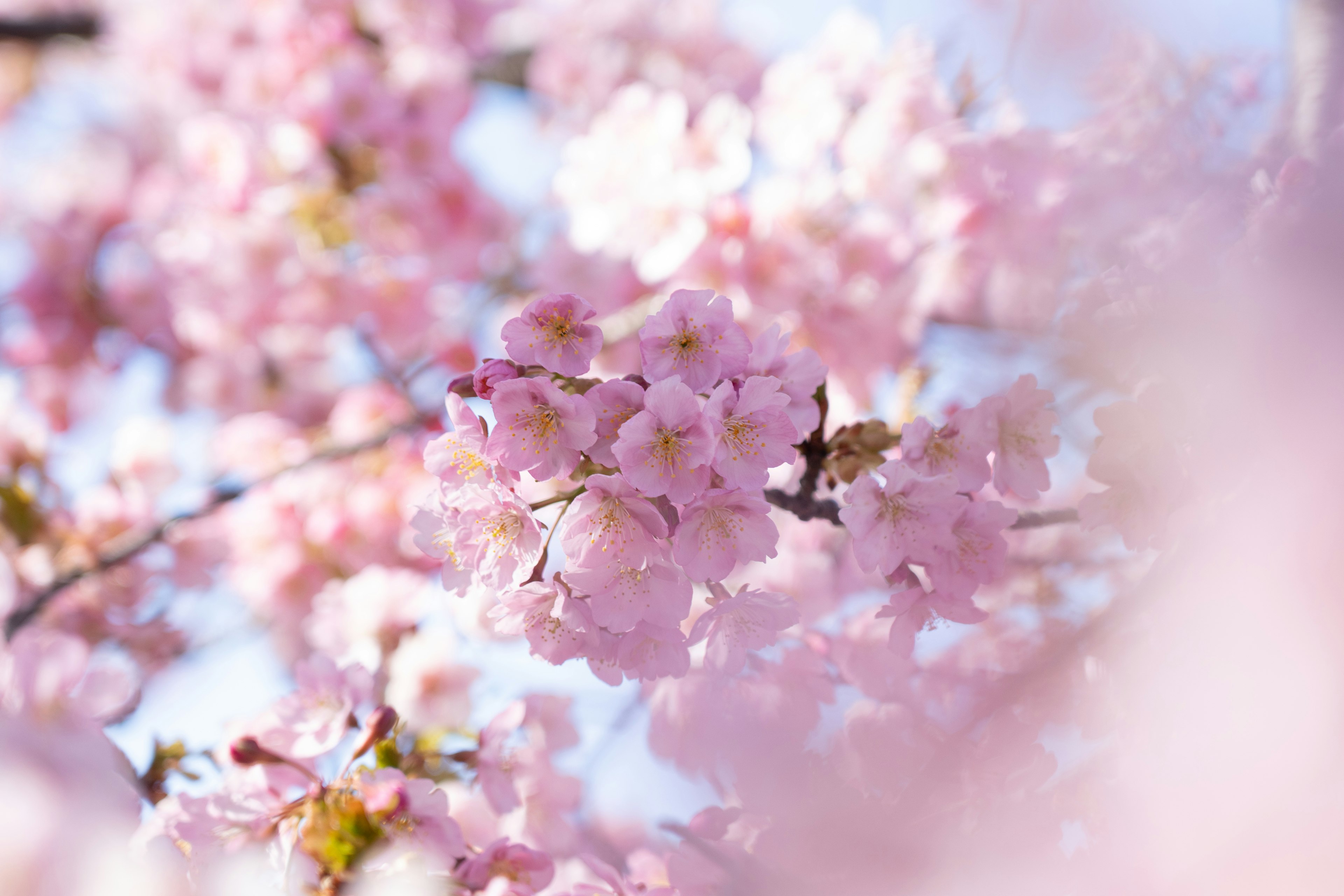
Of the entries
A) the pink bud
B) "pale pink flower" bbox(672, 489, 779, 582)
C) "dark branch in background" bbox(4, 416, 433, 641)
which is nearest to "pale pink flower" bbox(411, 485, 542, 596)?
"pale pink flower" bbox(672, 489, 779, 582)

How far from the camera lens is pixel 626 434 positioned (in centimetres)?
48

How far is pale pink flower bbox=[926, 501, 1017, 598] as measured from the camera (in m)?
Result: 0.56

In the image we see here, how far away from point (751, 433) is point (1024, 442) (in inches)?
10.3

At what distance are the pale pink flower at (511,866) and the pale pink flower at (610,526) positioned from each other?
36cm

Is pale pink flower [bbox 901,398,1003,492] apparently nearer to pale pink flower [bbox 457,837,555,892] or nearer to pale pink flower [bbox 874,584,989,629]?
pale pink flower [bbox 874,584,989,629]

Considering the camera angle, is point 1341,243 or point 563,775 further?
point 563,775

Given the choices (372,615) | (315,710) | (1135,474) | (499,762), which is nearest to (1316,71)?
(1135,474)

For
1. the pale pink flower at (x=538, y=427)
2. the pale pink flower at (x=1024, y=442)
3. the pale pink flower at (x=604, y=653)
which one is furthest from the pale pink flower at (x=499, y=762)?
the pale pink flower at (x=1024, y=442)

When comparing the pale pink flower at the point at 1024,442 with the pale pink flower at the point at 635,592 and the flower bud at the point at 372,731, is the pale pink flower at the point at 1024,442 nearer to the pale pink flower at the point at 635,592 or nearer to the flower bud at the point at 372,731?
the pale pink flower at the point at 635,592

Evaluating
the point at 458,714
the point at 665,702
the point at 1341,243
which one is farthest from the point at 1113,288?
the point at 458,714

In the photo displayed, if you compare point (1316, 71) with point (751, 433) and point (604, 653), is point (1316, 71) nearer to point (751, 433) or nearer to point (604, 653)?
point (751, 433)

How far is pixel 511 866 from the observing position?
0.68m

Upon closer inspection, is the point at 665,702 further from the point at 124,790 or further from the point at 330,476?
the point at 330,476

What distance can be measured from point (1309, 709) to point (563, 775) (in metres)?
0.70
